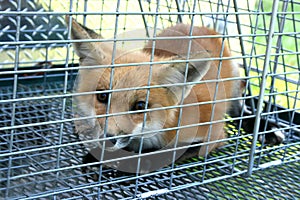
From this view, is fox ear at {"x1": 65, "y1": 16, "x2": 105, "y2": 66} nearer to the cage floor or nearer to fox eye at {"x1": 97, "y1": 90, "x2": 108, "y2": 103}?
fox eye at {"x1": 97, "y1": 90, "x2": 108, "y2": 103}

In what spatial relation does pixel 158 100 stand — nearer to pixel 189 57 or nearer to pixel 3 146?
pixel 189 57

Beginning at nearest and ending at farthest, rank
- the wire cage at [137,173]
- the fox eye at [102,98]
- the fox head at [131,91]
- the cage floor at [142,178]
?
1. the wire cage at [137,173]
2. the cage floor at [142,178]
3. the fox head at [131,91]
4. the fox eye at [102,98]

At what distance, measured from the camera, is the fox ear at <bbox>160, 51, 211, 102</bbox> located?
1.56 m

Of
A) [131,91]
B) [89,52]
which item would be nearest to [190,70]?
[131,91]

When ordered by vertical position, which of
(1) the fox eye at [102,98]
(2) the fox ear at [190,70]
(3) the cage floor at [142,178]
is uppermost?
(2) the fox ear at [190,70]

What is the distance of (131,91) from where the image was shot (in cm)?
178

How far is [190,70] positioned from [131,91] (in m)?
0.27

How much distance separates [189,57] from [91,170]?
63cm

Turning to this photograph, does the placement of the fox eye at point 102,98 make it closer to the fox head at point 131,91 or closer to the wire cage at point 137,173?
the fox head at point 131,91

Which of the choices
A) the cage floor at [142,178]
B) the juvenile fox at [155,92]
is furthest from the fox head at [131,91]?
the cage floor at [142,178]

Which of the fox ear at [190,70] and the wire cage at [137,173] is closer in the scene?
the wire cage at [137,173]

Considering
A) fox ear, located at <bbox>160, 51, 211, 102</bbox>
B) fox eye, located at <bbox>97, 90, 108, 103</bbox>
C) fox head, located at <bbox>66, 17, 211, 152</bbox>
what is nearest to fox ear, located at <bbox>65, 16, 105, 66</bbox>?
fox head, located at <bbox>66, 17, 211, 152</bbox>

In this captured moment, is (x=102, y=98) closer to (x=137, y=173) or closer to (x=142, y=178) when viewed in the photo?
(x=142, y=178)

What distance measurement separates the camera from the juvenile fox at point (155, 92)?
163 cm
